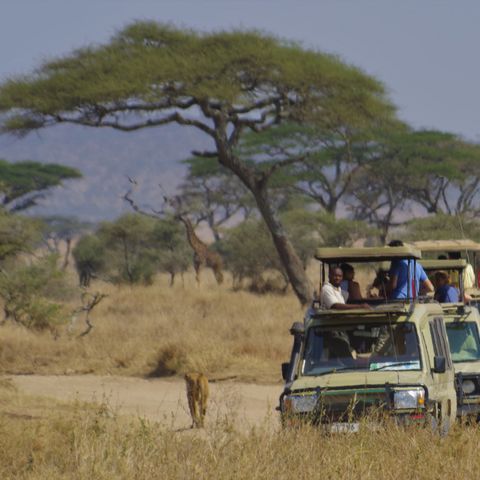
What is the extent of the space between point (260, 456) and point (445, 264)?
17.0ft

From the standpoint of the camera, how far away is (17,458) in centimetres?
988

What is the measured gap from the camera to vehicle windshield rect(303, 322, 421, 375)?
1040cm

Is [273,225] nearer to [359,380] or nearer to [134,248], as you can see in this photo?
[359,380]

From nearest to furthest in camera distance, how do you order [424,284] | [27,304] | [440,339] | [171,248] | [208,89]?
1. [440,339]
2. [424,284]
3. [27,304]
4. [208,89]
5. [171,248]

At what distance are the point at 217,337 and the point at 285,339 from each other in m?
1.06

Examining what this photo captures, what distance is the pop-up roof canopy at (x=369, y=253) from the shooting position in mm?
11133

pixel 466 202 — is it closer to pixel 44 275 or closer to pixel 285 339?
pixel 44 275

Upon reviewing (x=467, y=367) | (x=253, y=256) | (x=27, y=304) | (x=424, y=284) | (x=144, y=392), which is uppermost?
(x=253, y=256)

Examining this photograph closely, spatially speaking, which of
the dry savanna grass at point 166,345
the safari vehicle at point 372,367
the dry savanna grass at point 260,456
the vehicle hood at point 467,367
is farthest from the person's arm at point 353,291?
the dry savanna grass at point 166,345

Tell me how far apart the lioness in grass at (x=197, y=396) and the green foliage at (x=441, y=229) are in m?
21.1

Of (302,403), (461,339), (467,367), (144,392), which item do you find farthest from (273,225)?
(302,403)

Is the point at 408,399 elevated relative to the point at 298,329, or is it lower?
lower

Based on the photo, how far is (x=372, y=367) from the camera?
1038 cm

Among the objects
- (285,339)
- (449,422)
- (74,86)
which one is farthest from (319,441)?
(74,86)
